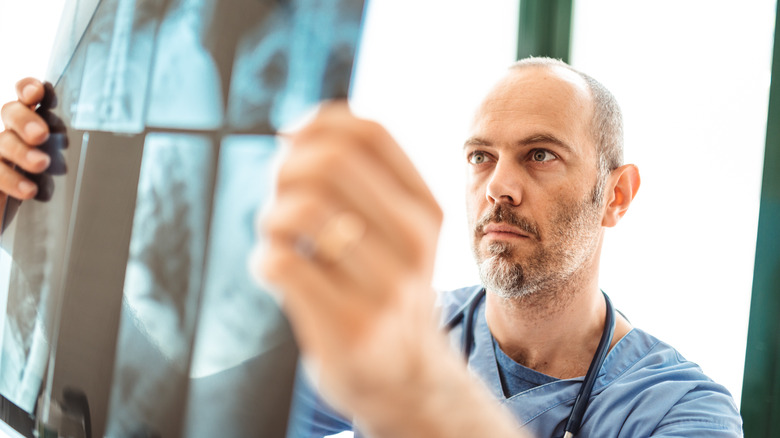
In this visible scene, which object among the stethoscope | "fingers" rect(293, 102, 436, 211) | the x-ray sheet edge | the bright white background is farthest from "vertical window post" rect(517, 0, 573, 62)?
"fingers" rect(293, 102, 436, 211)

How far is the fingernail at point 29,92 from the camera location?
440 mm

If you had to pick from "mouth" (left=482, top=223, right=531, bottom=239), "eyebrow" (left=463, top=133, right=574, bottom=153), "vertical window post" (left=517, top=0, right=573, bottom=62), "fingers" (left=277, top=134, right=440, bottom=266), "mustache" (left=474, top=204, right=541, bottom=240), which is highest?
"vertical window post" (left=517, top=0, right=573, bottom=62)

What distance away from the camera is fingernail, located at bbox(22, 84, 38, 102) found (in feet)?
1.44

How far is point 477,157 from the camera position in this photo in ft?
2.96

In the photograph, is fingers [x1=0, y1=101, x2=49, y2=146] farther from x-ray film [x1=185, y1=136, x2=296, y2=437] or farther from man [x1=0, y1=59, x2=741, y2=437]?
x-ray film [x1=185, y1=136, x2=296, y2=437]

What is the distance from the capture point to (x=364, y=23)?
0.25 metres

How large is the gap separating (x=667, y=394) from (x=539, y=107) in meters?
0.42

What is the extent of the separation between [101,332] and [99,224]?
0.06 meters

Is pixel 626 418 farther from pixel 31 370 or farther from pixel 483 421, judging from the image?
pixel 31 370

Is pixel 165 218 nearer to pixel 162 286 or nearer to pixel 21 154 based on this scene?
pixel 162 286

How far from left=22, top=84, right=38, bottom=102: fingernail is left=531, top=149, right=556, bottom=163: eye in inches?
25.1

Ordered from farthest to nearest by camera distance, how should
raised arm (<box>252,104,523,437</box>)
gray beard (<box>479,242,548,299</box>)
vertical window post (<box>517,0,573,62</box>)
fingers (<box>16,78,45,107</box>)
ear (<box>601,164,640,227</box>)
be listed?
vertical window post (<box>517,0,573,62</box>)
ear (<box>601,164,640,227</box>)
gray beard (<box>479,242,548,299</box>)
fingers (<box>16,78,45,107</box>)
raised arm (<box>252,104,523,437</box>)

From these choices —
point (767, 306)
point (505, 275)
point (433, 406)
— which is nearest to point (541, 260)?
point (505, 275)

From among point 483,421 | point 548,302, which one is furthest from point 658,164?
point 483,421
